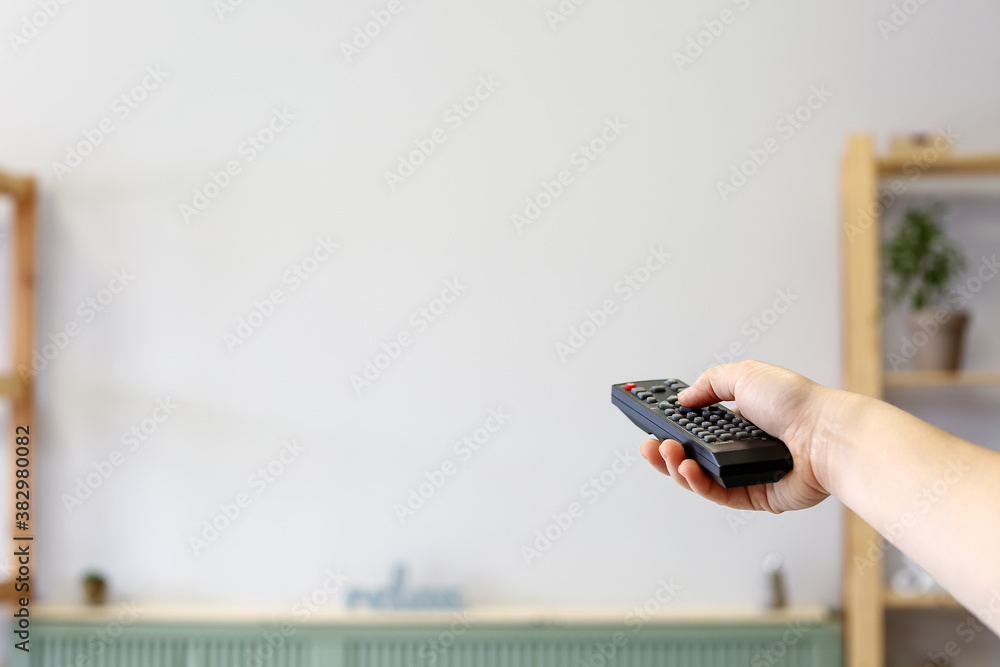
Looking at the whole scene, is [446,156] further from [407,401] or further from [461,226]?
[407,401]

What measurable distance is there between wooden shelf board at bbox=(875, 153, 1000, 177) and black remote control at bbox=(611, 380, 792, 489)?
963 mm

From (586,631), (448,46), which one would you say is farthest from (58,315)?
(586,631)

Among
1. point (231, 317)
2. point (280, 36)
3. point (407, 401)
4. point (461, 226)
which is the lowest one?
point (407, 401)

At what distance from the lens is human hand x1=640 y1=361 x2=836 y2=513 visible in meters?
0.82

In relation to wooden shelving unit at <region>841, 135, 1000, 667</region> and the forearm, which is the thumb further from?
wooden shelving unit at <region>841, 135, 1000, 667</region>

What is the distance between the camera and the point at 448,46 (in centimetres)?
181

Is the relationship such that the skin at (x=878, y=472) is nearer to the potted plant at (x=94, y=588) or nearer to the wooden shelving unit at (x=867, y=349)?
the wooden shelving unit at (x=867, y=349)

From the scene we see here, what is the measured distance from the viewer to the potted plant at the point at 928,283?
5.28 feet

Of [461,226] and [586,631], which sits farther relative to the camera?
[461,226]

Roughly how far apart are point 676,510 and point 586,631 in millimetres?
336

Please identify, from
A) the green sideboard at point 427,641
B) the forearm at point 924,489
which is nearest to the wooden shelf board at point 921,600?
the green sideboard at point 427,641

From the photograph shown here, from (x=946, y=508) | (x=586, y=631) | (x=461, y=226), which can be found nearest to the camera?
(x=946, y=508)

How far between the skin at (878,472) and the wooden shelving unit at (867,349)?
78 centimetres

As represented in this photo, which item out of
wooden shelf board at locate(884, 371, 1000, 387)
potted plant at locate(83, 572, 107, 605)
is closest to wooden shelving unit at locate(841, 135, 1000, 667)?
wooden shelf board at locate(884, 371, 1000, 387)
